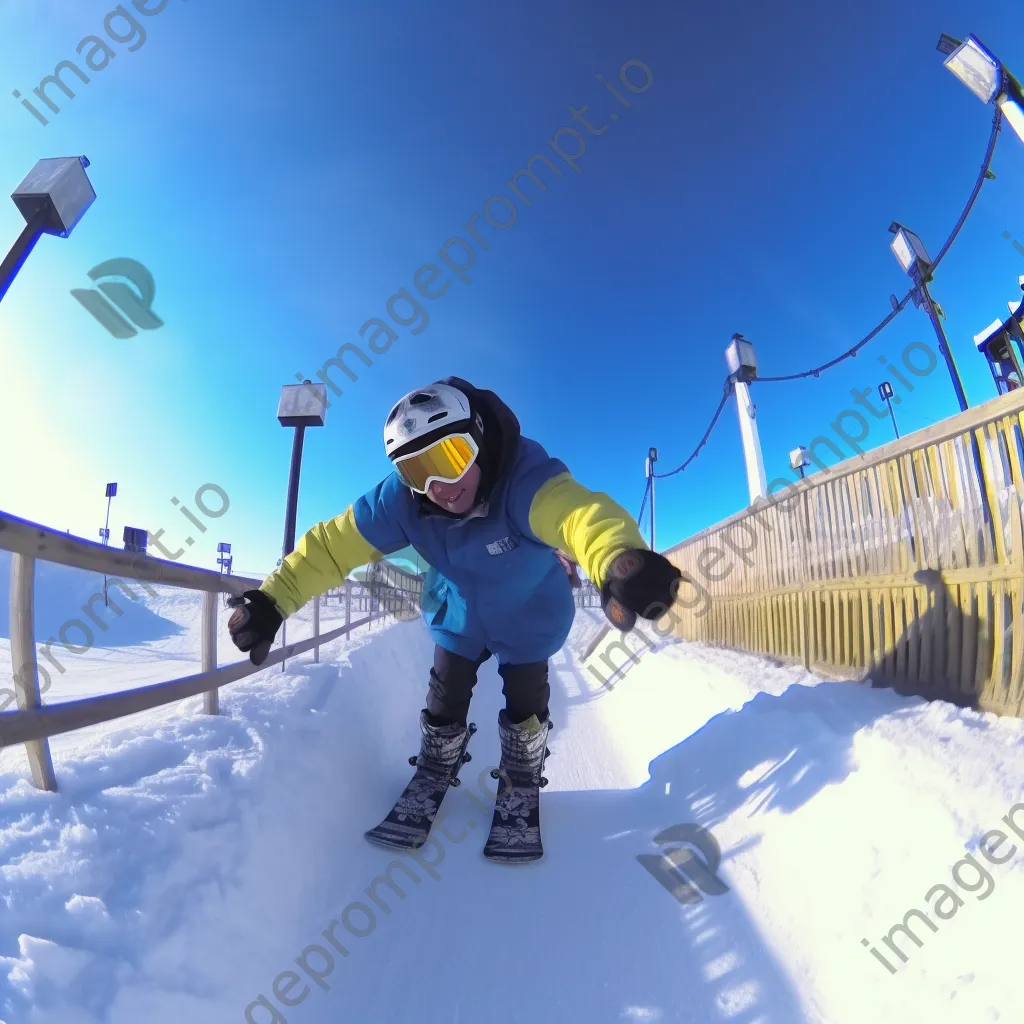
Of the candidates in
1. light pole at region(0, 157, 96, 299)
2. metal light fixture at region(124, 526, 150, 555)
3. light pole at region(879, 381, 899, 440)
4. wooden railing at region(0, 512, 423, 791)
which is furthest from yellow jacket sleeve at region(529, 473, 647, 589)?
light pole at region(879, 381, 899, 440)

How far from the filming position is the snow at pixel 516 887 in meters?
1.16

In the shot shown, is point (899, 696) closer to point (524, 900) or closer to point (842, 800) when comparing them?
point (842, 800)

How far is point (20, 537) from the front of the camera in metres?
1.39

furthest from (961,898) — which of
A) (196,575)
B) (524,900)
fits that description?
(196,575)

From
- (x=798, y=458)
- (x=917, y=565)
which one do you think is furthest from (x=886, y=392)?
(x=917, y=565)

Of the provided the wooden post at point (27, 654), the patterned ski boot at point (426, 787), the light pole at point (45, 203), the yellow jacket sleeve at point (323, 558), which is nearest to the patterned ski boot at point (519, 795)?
the patterned ski boot at point (426, 787)

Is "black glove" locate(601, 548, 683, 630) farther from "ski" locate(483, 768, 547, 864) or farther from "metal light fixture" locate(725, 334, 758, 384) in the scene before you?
"metal light fixture" locate(725, 334, 758, 384)

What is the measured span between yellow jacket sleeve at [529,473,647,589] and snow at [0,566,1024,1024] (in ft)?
3.82

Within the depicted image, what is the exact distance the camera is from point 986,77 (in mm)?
4012

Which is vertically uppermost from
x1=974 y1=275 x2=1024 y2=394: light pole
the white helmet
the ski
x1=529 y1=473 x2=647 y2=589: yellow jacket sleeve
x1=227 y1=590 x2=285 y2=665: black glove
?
x1=974 y1=275 x2=1024 y2=394: light pole

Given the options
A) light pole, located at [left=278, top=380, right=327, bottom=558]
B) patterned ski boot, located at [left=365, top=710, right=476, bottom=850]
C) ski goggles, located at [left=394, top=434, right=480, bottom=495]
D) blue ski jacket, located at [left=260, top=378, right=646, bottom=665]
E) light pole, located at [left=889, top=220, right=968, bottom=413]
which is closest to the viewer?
ski goggles, located at [left=394, top=434, right=480, bottom=495]

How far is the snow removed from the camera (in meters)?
1.16

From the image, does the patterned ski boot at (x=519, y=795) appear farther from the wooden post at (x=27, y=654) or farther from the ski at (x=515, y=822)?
the wooden post at (x=27, y=654)

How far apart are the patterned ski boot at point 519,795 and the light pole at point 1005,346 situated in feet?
41.5
